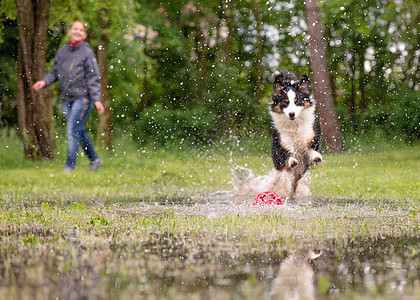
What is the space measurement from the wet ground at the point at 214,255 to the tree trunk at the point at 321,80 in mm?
14249

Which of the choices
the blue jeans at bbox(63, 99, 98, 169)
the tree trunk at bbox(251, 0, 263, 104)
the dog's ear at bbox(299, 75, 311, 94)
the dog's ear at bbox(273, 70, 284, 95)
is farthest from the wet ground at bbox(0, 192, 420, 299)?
the tree trunk at bbox(251, 0, 263, 104)

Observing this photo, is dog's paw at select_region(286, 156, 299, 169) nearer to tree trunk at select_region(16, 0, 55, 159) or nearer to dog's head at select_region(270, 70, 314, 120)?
dog's head at select_region(270, 70, 314, 120)

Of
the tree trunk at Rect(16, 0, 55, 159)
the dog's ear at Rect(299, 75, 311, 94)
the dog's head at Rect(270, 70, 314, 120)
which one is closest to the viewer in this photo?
the dog's head at Rect(270, 70, 314, 120)

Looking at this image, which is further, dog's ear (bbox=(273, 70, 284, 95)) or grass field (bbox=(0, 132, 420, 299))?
dog's ear (bbox=(273, 70, 284, 95))

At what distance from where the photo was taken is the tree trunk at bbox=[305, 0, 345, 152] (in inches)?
800

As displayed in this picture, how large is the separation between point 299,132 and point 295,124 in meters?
0.12

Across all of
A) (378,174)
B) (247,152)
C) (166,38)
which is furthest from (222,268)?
(166,38)

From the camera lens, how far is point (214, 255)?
13.6 ft

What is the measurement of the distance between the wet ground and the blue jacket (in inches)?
192

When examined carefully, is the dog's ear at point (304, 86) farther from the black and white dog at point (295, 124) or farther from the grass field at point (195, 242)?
the grass field at point (195, 242)

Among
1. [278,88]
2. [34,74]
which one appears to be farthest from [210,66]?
[278,88]

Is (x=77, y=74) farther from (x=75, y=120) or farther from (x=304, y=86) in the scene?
(x=304, y=86)

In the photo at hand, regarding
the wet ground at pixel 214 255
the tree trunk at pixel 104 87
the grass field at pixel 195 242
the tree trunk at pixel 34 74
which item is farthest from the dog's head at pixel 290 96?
the tree trunk at pixel 104 87

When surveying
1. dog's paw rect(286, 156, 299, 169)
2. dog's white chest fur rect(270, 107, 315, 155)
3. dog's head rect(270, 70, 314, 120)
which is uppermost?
dog's head rect(270, 70, 314, 120)
